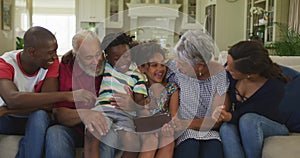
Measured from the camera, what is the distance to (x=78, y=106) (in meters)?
1.81

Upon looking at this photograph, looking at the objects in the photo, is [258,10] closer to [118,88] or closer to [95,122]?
[118,88]

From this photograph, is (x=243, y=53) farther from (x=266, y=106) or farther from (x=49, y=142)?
(x=49, y=142)

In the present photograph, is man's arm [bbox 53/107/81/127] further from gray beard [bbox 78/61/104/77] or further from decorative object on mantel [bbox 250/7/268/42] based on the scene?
decorative object on mantel [bbox 250/7/268/42]

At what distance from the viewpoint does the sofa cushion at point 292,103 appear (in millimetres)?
2188

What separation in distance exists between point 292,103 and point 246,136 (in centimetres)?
61

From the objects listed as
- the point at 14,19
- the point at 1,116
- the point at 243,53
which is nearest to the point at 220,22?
the point at 14,19

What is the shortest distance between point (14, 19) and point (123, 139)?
144 inches

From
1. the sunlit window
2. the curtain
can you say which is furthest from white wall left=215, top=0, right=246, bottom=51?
the sunlit window

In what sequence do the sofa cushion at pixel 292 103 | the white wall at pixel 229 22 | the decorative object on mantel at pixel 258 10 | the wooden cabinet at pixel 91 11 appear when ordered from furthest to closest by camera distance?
1. the wooden cabinet at pixel 91 11
2. the white wall at pixel 229 22
3. the decorative object on mantel at pixel 258 10
4. the sofa cushion at pixel 292 103

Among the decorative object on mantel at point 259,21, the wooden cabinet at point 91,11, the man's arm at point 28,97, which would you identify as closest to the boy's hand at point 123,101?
the man's arm at point 28,97

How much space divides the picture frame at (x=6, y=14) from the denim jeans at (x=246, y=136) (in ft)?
10.8

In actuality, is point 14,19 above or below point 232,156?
above

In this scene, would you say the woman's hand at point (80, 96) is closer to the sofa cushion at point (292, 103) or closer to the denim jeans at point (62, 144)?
the denim jeans at point (62, 144)

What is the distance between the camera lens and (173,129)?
180 cm
